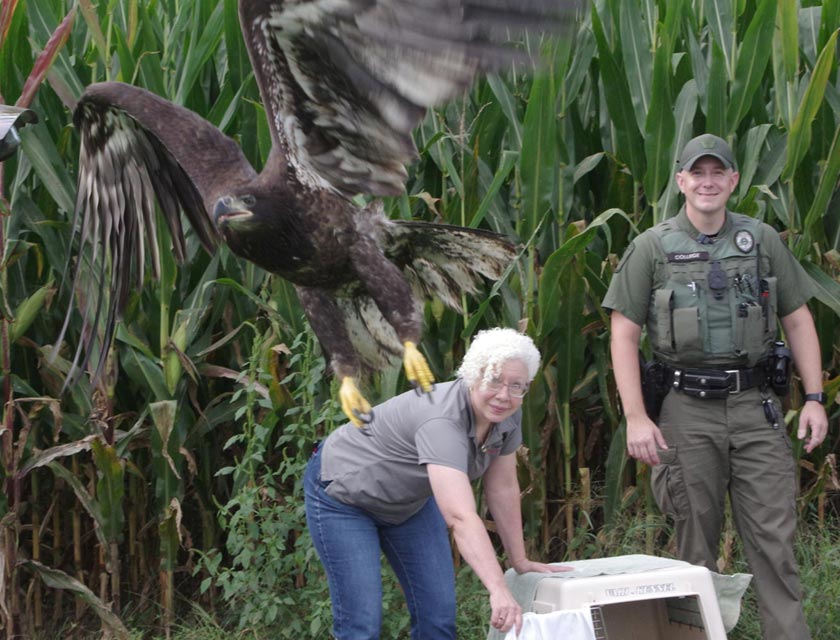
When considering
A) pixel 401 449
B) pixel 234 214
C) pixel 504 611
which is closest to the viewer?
pixel 234 214

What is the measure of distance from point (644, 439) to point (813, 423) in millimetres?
493

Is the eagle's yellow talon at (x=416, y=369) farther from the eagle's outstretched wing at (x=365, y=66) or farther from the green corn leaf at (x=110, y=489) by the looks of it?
the green corn leaf at (x=110, y=489)

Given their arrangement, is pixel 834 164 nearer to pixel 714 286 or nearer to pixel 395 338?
pixel 714 286

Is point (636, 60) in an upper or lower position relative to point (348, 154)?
upper

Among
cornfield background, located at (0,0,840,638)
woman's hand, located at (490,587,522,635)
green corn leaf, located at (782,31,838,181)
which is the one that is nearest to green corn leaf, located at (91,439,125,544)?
cornfield background, located at (0,0,840,638)

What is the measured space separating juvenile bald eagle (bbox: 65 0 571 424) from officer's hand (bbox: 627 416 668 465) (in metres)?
1.37

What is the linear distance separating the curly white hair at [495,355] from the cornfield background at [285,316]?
61cm

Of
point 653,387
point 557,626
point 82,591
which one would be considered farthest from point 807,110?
point 82,591

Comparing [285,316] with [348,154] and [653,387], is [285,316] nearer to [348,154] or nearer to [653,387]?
[653,387]

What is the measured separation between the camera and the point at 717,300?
3195 mm

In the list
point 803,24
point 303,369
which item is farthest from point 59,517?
point 803,24

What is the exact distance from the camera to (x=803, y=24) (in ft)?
13.0

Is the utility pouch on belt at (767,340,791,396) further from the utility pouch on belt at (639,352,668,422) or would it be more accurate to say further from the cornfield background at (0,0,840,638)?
the cornfield background at (0,0,840,638)

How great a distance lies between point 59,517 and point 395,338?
253 centimetres
